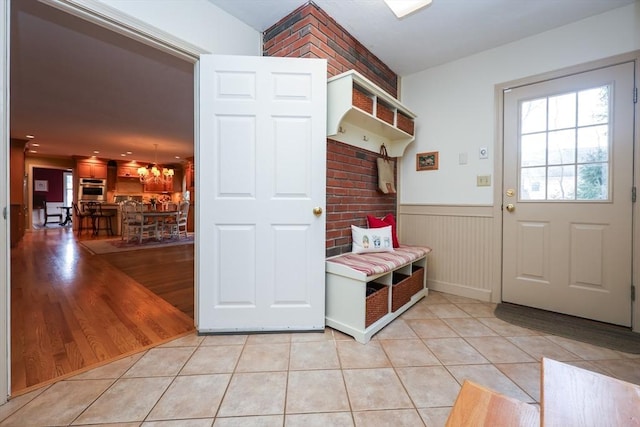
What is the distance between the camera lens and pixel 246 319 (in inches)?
75.9

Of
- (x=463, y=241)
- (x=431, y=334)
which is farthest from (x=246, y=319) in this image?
(x=463, y=241)

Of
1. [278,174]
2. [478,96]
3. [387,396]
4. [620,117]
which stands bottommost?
[387,396]

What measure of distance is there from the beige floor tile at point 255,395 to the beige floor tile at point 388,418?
0.36 meters

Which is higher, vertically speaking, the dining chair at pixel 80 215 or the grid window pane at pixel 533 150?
the grid window pane at pixel 533 150

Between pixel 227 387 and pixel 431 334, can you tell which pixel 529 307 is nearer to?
pixel 431 334

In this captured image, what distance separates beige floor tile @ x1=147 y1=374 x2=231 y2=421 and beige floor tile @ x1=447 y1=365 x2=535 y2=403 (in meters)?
1.25

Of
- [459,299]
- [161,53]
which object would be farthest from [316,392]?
[161,53]

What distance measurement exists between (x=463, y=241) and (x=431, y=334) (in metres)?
1.22

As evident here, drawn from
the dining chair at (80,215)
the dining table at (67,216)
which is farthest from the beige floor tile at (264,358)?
the dining table at (67,216)

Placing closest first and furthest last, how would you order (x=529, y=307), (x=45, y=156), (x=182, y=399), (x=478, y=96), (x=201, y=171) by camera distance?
(x=182, y=399), (x=201, y=171), (x=529, y=307), (x=478, y=96), (x=45, y=156)

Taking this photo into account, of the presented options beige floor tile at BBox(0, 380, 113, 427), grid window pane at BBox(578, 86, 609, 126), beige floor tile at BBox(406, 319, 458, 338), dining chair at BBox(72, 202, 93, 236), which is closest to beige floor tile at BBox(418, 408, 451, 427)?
beige floor tile at BBox(406, 319, 458, 338)

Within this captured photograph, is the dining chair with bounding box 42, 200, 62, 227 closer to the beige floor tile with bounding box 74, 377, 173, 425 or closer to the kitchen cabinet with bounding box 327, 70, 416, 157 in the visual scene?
the beige floor tile with bounding box 74, 377, 173, 425

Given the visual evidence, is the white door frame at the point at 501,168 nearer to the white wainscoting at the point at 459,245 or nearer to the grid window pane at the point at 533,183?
the white wainscoting at the point at 459,245

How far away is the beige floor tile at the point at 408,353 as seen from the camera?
5.22 ft
